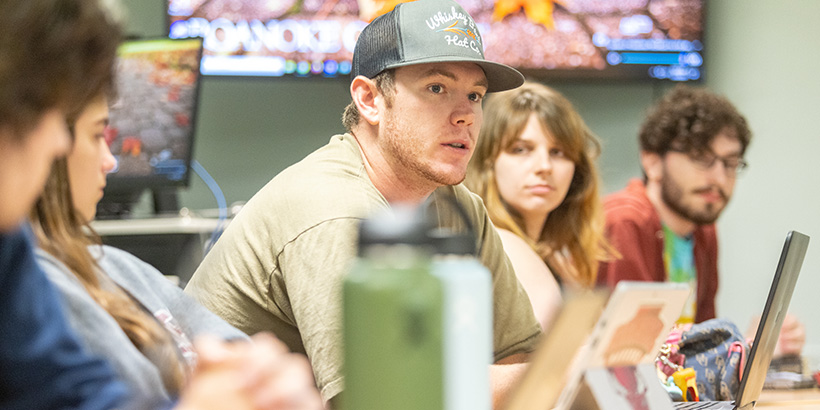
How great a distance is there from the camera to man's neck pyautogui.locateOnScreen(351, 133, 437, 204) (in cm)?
163

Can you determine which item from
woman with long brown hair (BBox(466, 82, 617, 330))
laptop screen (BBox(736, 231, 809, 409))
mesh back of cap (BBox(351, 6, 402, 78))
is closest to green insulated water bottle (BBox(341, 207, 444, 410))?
laptop screen (BBox(736, 231, 809, 409))

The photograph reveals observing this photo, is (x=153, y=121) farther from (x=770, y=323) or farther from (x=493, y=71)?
(x=770, y=323)

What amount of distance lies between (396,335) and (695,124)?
230 centimetres

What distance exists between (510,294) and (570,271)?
77cm

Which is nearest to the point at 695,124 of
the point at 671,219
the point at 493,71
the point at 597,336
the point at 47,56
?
the point at 671,219

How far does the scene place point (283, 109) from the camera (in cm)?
367

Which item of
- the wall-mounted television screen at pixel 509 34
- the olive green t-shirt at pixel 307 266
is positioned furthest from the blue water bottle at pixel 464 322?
the wall-mounted television screen at pixel 509 34

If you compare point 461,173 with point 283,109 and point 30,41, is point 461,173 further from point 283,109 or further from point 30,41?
point 283,109

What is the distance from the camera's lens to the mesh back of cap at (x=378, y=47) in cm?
154

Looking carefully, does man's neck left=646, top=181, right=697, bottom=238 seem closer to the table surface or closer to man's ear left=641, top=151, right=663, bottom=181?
man's ear left=641, top=151, right=663, bottom=181

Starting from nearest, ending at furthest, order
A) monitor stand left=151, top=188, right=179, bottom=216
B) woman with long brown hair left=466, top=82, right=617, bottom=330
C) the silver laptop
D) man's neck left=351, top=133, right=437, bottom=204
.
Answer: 1. the silver laptop
2. man's neck left=351, top=133, right=437, bottom=204
3. woman with long brown hair left=466, top=82, right=617, bottom=330
4. monitor stand left=151, top=188, right=179, bottom=216

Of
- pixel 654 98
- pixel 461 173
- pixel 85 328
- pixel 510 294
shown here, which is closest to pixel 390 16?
pixel 461 173

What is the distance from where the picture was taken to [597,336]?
2.64 feet

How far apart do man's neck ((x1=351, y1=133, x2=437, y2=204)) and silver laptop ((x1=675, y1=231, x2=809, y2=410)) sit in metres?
0.66
